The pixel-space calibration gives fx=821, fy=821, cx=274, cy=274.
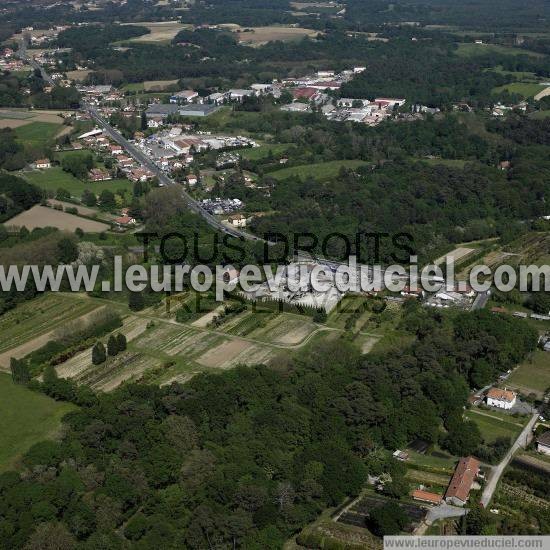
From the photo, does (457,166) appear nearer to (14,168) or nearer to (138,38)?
(14,168)

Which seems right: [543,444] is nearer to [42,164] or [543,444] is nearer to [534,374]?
[534,374]

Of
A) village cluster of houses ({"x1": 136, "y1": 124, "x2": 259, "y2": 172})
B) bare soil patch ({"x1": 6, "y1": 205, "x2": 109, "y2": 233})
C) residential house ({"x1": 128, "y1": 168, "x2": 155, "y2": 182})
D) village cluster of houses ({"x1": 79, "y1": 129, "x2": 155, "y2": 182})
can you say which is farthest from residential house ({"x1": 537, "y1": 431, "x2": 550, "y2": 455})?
village cluster of houses ({"x1": 136, "y1": 124, "x2": 259, "y2": 172})

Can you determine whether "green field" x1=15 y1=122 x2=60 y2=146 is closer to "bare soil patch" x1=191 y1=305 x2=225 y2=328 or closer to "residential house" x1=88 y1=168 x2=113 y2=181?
"residential house" x1=88 y1=168 x2=113 y2=181

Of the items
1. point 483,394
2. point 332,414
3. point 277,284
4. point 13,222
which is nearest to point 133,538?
point 332,414

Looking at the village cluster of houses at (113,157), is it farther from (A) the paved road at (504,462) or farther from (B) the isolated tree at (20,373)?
(A) the paved road at (504,462)

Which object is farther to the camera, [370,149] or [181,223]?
[370,149]

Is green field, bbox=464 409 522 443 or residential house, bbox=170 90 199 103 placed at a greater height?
green field, bbox=464 409 522 443

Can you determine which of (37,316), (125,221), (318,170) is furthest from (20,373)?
(318,170)
